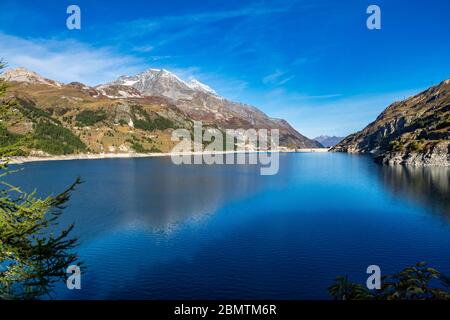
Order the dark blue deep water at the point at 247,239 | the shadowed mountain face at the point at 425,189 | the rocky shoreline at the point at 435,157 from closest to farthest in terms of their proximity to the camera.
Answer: the dark blue deep water at the point at 247,239
the shadowed mountain face at the point at 425,189
the rocky shoreline at the point at 435,157

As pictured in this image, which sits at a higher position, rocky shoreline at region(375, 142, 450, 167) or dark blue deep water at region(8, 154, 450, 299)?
rocky shoreline at region(375, 142, 450, 167)

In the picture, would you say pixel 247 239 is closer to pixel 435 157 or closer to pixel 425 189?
pixel 425 189

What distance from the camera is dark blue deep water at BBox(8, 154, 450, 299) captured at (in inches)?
1570

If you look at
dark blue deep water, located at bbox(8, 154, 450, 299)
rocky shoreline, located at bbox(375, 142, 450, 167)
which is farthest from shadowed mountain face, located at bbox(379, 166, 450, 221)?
rocky shoreline, located at bbox(375, 142, 450, 167)

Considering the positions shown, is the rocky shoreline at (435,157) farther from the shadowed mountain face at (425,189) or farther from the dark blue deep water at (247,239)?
Result: the dark blue deep water at (247,239)

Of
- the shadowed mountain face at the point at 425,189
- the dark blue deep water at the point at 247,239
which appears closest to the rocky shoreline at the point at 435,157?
the shadowed mountain face at the point at 425,189

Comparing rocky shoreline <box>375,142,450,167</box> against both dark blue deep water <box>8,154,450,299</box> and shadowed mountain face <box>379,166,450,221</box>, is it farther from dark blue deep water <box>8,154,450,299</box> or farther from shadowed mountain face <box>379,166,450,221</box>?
dark blue deep water <box>8,154,450,299</box>

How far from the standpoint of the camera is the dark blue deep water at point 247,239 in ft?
131

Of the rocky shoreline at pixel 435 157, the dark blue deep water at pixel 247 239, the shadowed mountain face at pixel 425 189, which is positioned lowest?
the dark blue deep water at pixel 247 239

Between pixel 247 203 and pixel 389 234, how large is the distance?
41.3 m

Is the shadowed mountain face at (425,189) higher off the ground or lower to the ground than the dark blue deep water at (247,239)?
higher

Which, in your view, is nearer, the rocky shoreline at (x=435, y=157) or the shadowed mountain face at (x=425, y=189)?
the shadowed mountain face at (x=425, y=189)

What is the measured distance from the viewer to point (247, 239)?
5838 centimetres
